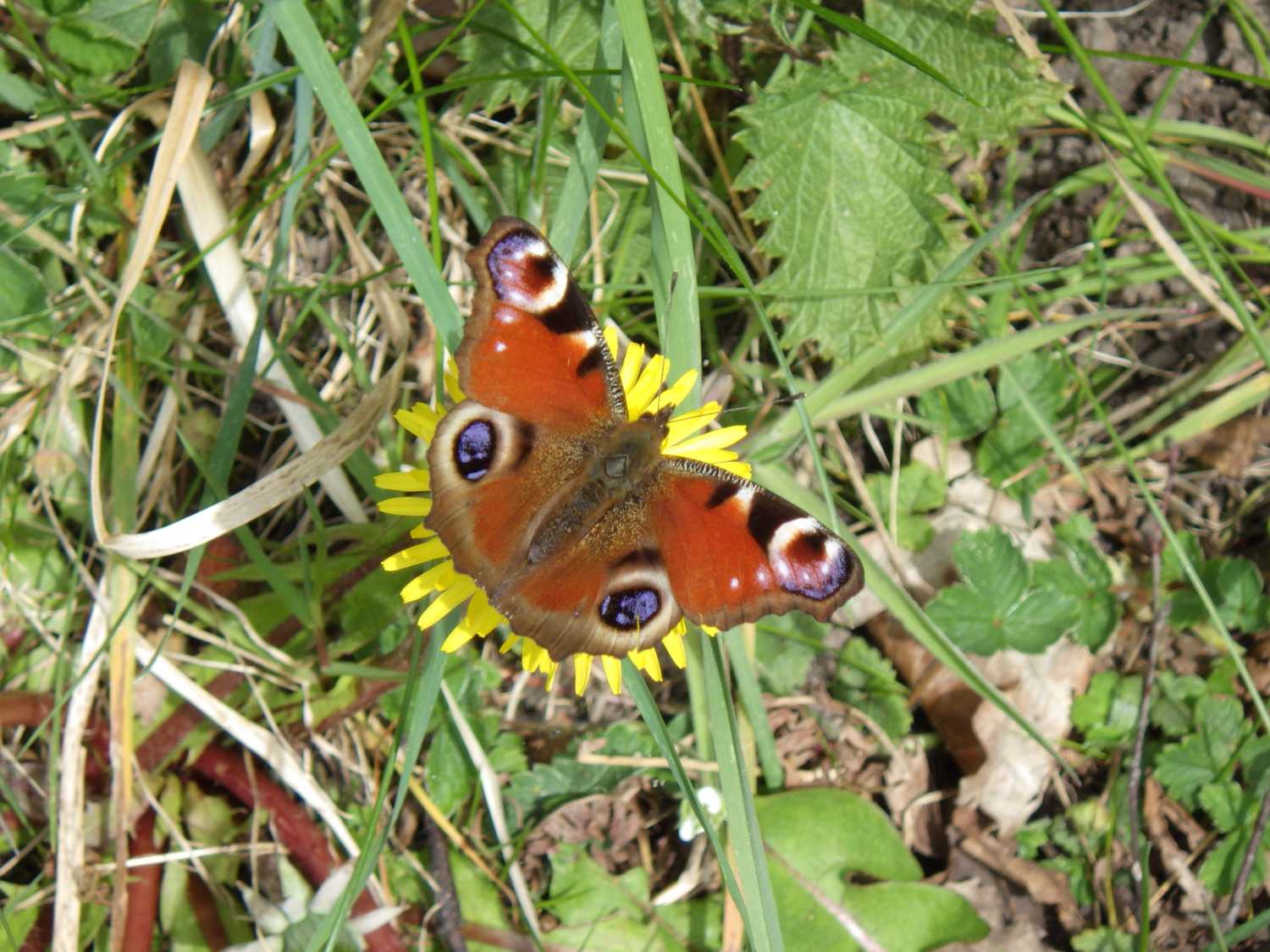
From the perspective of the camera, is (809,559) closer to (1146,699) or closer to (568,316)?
(568,316)

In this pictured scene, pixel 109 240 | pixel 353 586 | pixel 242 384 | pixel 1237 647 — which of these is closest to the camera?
pixel 242 384

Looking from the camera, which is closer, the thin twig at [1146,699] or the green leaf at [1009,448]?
the thin twig at [1146,699]

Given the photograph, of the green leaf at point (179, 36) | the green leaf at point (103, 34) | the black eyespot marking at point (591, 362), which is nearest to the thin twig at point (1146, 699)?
the black eyespot marking at point (591, 362)

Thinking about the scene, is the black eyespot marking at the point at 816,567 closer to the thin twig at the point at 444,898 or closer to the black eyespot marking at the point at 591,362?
the black eyespot marking at the point at 591,362

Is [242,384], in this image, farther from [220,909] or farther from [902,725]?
[902,725]

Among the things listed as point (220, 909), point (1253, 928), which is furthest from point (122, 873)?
point (1253, 928)
